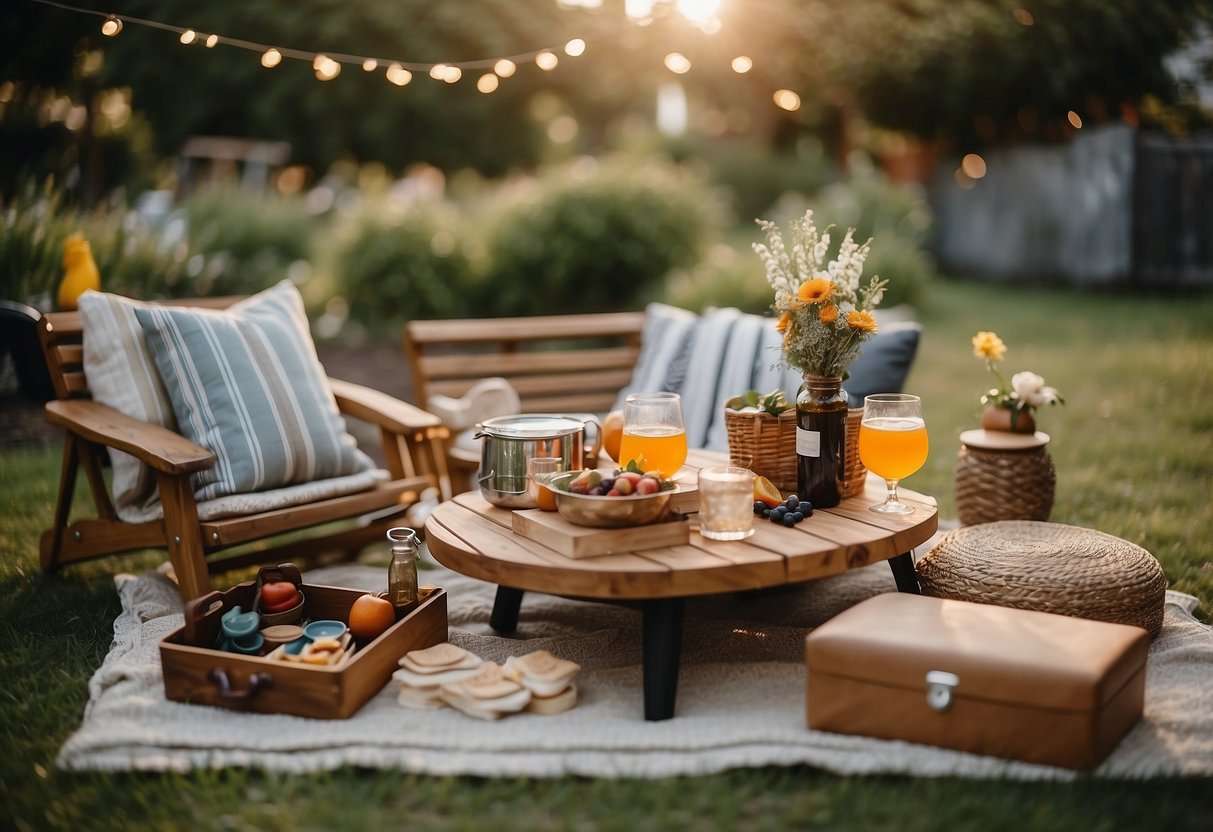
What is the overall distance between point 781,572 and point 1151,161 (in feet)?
28.2

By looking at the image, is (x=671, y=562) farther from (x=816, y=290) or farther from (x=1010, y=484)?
(x=1010, y=484)

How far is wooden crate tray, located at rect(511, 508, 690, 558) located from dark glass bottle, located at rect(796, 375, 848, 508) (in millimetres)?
427

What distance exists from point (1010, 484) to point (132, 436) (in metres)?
2.86

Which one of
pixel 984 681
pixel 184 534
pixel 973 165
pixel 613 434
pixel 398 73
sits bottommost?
pixel 984 681

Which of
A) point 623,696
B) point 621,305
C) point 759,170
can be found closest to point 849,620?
point 623,696

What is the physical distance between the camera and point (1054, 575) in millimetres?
2920

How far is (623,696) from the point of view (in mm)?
2781

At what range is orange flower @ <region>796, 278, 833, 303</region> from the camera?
277 centimetres

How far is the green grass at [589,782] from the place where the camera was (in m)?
2.22

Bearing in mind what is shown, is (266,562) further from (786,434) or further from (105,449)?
(786,434)

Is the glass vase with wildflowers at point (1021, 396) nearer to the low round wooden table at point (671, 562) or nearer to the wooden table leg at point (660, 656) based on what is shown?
the low round wooden table at point (671, 562)

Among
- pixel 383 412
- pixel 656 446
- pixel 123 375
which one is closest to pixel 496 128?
pixel 383 412

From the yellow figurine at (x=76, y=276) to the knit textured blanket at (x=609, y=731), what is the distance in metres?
1.62

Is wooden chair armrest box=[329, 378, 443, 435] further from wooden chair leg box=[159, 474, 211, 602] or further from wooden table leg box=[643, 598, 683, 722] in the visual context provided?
wooden table leg box=[643, 598, 683, 722]
